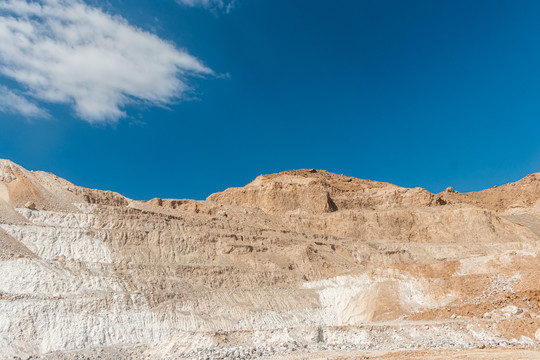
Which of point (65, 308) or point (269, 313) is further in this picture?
point (269, 313)

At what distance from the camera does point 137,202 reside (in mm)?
45781

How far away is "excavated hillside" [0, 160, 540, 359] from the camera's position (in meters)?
18.1

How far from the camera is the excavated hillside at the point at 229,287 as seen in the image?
18078 mm

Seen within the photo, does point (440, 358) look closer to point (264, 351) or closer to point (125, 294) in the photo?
point (264, 351)

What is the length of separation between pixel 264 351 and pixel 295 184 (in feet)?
163

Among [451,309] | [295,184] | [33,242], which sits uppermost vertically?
[295,184]

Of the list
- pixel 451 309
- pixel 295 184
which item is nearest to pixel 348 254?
pixel 295 184

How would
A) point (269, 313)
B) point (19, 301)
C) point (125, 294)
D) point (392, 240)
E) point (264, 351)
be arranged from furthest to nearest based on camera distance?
1. point (392, 240)
2. point (269, 313)
3. point (125, 294)
4. point (19, 301)
5. point (264, 351)

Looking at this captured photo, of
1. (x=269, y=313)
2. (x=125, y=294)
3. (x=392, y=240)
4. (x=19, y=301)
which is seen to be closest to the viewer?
(x=19, y=301)

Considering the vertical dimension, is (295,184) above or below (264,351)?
above

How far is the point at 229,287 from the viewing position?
31672 mm

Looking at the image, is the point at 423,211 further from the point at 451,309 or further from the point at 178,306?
the point at 178,306

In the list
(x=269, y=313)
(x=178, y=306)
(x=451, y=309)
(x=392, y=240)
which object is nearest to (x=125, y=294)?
(x=178, y=306)

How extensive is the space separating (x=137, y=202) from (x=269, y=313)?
22739 millimetres
